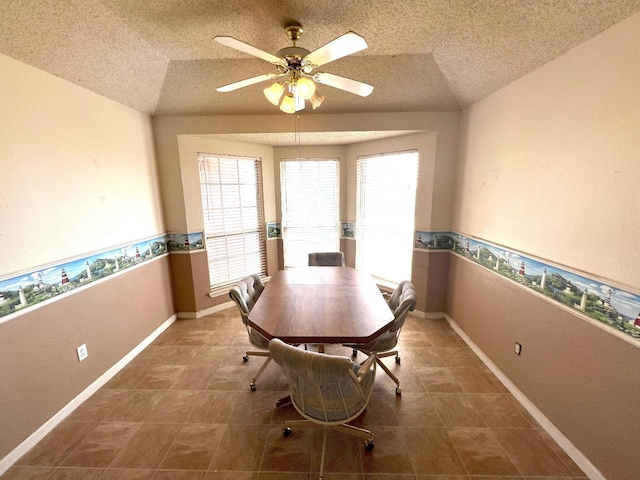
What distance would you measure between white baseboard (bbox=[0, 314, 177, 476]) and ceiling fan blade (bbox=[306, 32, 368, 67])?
9.89ft

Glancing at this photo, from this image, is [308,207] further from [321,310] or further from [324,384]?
[324,384]

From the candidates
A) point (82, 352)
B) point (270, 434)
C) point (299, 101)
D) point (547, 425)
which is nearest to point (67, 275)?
point (82, 352)

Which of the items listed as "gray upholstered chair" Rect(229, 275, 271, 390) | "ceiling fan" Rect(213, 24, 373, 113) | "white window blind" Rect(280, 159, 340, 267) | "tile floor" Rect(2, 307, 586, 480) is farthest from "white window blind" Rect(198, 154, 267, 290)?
"ceiling fan" Rect(213, 24, 373, 113)

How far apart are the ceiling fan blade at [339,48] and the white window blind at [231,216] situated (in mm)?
2420

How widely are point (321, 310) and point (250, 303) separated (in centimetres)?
79

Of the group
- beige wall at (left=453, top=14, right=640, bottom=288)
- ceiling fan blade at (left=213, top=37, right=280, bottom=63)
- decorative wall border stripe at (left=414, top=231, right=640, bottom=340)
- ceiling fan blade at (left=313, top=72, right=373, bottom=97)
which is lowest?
decorative wall border stripe at (left=414, top=231, right=640, bottom=340)

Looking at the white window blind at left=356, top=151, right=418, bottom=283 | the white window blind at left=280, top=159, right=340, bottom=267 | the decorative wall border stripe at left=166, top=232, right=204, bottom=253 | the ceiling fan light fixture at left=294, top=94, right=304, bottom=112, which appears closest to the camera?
the ceiling fan light fixture at left=294, top=94, right=304, bottom=112

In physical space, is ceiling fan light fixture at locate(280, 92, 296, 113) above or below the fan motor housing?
below

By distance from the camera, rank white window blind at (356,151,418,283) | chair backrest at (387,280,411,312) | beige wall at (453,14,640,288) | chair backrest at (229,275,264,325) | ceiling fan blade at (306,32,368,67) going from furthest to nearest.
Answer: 1. white window blind at (356,151,418,283)
2. chair backrest at (387,280,411,312)
3. chair backrest at (229,275,264,325)
4. beige wall at (453,14,640,288)
5. ceiling fan blade at (306,32,368,67)

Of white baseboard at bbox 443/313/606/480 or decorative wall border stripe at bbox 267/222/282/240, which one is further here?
decorative wall border stripe at bbox 267/222/282/240

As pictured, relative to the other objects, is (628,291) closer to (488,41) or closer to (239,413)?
(488,41)

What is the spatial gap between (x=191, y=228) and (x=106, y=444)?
7.26ft

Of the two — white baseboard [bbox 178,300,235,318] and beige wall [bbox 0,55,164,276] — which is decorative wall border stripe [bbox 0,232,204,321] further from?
white baseboard [bbox 178,300,235,318]

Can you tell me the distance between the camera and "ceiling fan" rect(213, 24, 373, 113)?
130 centimetres
